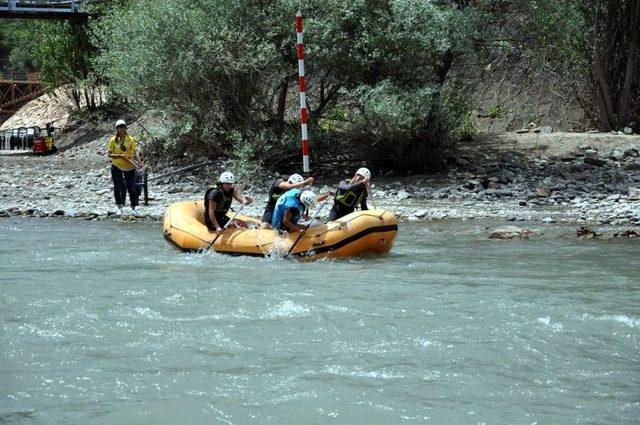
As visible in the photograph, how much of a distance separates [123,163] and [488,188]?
6.14 m

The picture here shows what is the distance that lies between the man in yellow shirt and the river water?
3.71 metres

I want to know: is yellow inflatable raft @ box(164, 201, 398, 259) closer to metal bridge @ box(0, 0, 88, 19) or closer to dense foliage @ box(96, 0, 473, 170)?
dense foliage @ box(96, 0, 473, 170)

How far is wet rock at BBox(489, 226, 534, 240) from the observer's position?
1202cm

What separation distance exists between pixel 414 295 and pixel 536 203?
24.0 feet

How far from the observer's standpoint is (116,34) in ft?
60.2

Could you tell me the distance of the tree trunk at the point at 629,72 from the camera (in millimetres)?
19766

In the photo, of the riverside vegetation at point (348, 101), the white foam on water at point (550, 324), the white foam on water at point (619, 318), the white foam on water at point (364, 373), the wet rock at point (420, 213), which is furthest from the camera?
the riverside vegetation at point (348, 101)

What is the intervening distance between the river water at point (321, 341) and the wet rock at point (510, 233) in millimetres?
1639

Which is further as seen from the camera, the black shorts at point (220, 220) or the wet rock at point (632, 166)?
the wet rock at point (632, 166)

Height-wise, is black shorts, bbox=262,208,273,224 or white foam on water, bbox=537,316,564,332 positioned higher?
black shorts, bbox=262,208,273,224

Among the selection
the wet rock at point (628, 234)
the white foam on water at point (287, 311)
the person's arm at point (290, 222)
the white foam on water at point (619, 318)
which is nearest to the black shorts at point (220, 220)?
the person's arm at point (290, 222)

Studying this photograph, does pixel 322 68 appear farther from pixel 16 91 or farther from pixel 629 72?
pixel 16 91

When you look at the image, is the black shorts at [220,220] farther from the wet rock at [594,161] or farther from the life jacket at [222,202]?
the wet rock at [594,161]

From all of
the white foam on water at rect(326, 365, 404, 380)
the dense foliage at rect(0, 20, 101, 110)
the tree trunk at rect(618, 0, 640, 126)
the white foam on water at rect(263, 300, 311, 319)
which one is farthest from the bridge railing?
the white foam on water at rect(326, 365, 404, 380)
